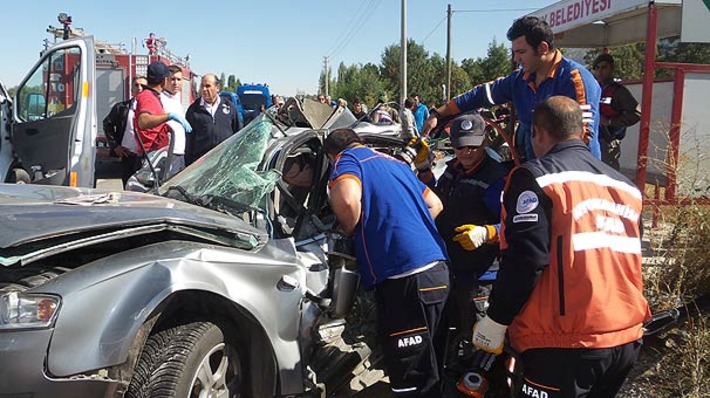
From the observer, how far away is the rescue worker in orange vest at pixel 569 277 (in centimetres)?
216

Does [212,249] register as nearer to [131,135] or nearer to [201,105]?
[201,105]

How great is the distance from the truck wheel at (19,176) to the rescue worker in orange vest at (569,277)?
5761mm

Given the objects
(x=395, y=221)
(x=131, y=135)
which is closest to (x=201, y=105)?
(x=131, y=135)

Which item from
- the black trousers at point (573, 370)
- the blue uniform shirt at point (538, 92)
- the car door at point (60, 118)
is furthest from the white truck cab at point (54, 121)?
the black trousers at point (573, 370)

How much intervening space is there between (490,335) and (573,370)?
31 cm

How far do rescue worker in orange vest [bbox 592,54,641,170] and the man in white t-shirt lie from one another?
3.80 metres

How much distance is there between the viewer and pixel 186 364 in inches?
97.7

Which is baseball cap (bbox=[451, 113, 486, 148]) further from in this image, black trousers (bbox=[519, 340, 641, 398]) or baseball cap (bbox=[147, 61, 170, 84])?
baseball cap (bbox=[147, 61, 170, 84])

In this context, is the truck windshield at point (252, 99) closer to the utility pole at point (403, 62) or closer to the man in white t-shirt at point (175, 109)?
the utility pole at point (403, 62)

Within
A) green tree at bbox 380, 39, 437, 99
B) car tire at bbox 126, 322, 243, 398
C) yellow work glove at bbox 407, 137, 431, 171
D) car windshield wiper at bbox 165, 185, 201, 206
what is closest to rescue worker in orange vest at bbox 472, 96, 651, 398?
car tire at bbox 126, 322, 243, 398

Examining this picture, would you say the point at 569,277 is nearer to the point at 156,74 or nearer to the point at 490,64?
the point at 156,74

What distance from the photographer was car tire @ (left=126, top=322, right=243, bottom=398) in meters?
2.40

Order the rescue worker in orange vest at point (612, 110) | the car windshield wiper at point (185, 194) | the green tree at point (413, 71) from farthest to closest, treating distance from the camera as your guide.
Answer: the green tree at point (413, 71)
the rescue worker in orange vest at point (612, 110)
the car windshield wiper at point (185, 194)

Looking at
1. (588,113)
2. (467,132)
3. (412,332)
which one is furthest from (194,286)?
(588,113)
